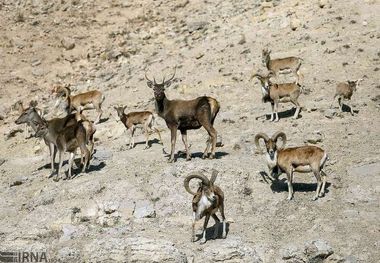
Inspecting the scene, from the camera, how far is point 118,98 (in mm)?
32594

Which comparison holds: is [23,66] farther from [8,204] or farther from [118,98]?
[8,204]

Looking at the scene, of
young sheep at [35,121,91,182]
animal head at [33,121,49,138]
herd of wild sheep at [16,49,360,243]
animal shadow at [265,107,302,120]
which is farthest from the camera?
animal shadow at [265,107,302,120]

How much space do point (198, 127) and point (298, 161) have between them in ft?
14.7

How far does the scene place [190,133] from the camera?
83.9 ft

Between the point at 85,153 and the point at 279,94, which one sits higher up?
the point at 85,153

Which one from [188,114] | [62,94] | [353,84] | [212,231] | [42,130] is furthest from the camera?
[62,94]

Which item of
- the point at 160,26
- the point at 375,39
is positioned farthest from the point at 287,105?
the point at 160,26

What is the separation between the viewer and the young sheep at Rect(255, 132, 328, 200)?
17.7m

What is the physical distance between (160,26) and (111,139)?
17118 mm

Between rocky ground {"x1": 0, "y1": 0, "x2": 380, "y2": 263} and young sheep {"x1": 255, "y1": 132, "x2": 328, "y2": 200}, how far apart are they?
580 millimetres

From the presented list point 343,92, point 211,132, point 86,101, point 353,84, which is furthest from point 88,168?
point 353,84

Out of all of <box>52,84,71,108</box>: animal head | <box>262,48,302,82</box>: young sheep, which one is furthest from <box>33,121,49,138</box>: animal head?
<box>262,48,302,82</box>: young sheep

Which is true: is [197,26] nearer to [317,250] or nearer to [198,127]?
[198,127]

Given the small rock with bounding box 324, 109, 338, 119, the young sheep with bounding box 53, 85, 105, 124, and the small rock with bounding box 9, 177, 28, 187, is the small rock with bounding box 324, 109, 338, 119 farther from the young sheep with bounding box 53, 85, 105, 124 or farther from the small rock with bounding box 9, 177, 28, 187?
the small rock with bounding box 9, 177, 28, 187
